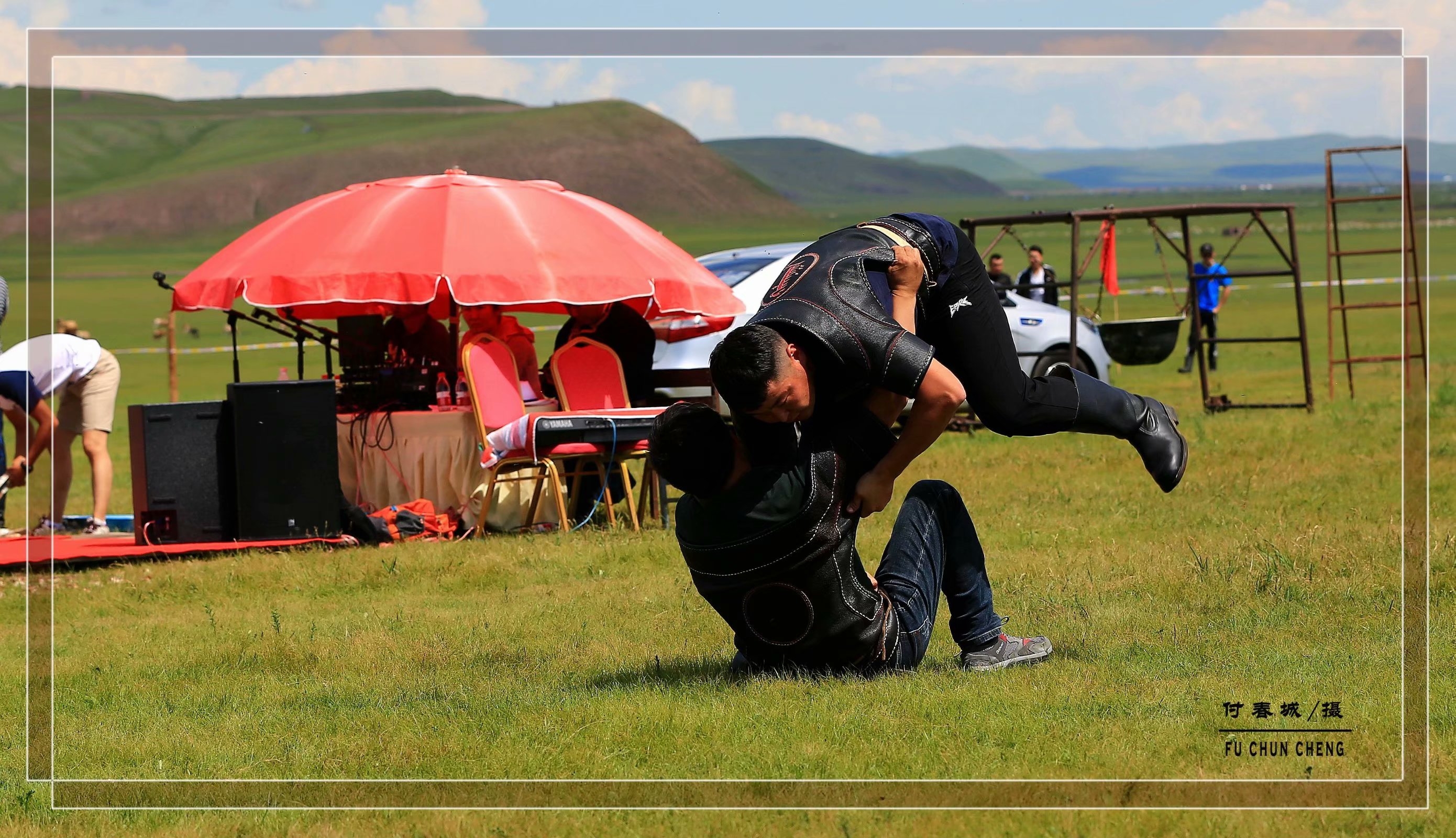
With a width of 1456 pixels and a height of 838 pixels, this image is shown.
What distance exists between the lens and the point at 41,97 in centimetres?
427

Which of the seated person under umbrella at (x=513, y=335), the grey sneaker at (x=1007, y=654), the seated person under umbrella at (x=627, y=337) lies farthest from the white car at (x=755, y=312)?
the grey sneaker at (x=1007, y=654)

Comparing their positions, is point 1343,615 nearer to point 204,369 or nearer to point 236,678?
point 236,678

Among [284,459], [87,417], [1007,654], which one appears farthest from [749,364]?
[87,417]

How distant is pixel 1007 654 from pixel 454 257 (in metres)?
6.17

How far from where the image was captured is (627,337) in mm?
11820

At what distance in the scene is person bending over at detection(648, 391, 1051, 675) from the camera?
15.6ft

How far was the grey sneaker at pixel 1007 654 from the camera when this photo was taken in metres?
5.36

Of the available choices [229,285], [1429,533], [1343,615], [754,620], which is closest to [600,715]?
[754,620]

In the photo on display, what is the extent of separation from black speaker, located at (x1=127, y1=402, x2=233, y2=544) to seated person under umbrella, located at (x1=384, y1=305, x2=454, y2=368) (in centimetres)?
191

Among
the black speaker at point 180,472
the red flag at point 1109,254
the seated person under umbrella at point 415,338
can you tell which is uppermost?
the red flag at point 1109,254

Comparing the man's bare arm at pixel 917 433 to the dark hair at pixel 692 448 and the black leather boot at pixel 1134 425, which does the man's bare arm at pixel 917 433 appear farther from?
the black leather boot at pixel 1134 425

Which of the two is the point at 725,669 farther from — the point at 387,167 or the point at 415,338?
the point at 387,167

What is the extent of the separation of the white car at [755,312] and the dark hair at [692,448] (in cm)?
751

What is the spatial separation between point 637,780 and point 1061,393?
6.97 feet
